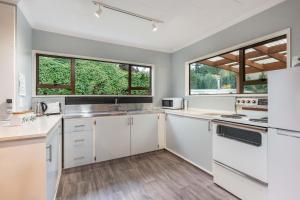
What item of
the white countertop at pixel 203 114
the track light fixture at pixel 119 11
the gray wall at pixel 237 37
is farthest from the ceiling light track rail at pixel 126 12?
the white countertop at pixel 203 114

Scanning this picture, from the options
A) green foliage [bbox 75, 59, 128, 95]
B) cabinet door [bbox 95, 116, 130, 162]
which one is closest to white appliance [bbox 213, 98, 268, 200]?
cabinet door [bbox 95, 116, 130, 162]

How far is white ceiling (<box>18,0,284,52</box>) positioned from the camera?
1.99 m

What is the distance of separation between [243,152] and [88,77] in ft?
10.2

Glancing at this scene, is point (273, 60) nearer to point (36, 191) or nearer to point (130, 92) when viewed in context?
point (130, 92)

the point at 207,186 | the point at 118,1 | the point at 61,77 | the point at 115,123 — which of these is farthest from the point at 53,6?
the point at 207,186

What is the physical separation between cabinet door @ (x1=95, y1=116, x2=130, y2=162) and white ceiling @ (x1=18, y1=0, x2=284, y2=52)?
5.64 ft

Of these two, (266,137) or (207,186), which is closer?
(266,137)

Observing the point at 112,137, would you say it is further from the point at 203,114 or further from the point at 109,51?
the point at 109,51

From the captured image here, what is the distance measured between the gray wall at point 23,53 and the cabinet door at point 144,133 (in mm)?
1835

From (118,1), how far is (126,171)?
8.54ft

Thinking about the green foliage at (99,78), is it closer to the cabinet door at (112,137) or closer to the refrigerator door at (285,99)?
the cabinet door at (112,137)

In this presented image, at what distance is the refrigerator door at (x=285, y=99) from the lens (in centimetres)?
129

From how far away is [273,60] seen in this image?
81.6 inches

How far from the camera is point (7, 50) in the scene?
1.80 meters
